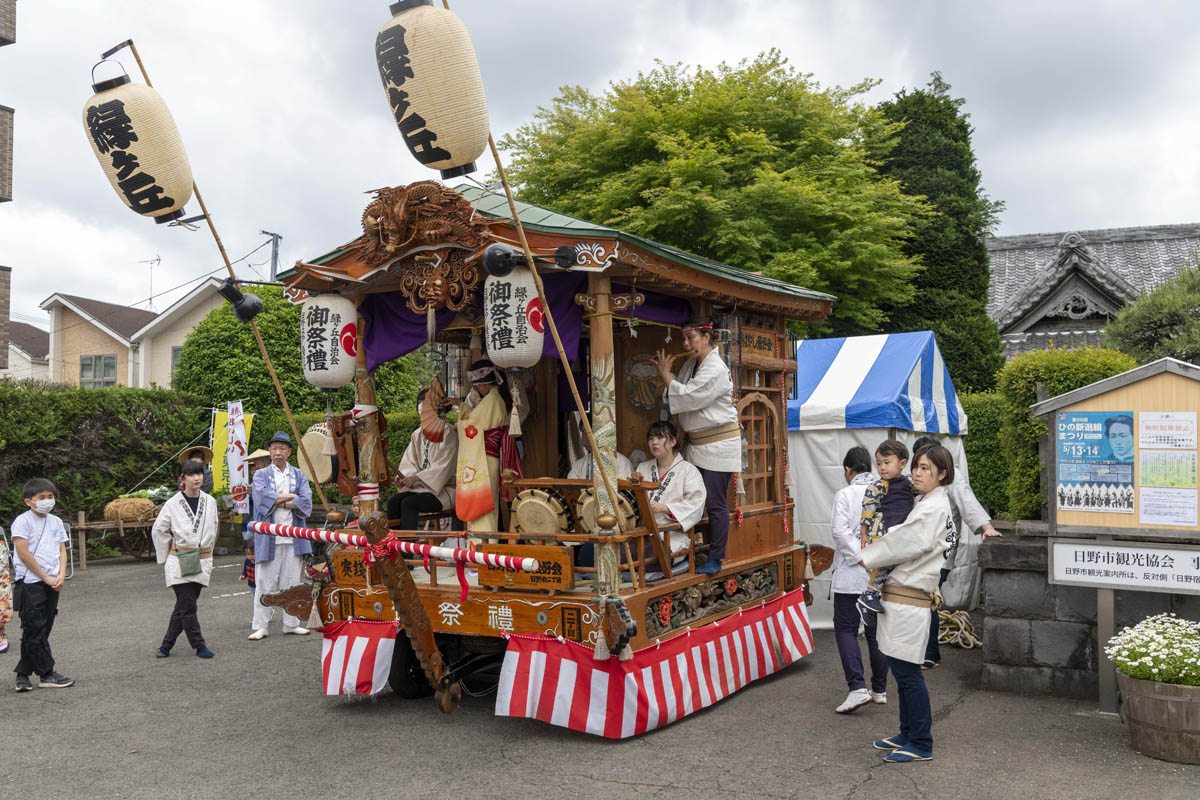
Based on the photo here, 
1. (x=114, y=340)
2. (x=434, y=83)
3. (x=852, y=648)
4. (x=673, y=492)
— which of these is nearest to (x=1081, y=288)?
(x=852, y=648)

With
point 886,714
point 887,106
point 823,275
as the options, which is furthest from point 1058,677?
point 887,106

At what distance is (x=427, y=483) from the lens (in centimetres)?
724

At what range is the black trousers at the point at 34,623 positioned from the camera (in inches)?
269

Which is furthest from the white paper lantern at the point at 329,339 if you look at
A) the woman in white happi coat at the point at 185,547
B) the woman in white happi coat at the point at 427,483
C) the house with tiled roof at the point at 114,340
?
the house with tiled roof at the point at 114,340

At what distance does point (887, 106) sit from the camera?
18750mm

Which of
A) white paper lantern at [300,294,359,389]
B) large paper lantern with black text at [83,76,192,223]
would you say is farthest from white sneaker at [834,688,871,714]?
large paper lantern with black text at [83,76,192,223]

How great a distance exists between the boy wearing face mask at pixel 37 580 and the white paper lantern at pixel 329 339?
7.72 ft

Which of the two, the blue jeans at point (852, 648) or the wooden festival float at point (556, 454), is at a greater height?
the wooden festival float at point (556, 454)

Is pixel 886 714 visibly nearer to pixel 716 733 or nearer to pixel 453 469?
pixel 716 733

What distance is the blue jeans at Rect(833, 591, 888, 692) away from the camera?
6043 millimetres

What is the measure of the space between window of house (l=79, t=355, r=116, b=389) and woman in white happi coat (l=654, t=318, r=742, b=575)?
2694cm

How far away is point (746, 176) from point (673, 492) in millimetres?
10251

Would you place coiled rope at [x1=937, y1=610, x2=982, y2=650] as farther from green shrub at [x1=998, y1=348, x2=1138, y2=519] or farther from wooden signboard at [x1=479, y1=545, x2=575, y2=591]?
wooden signboard at [x1=479, y1=545, x2=575, y2=591]

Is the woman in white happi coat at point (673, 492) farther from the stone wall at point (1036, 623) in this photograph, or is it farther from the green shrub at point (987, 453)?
the green shrub at point (987, 453)
